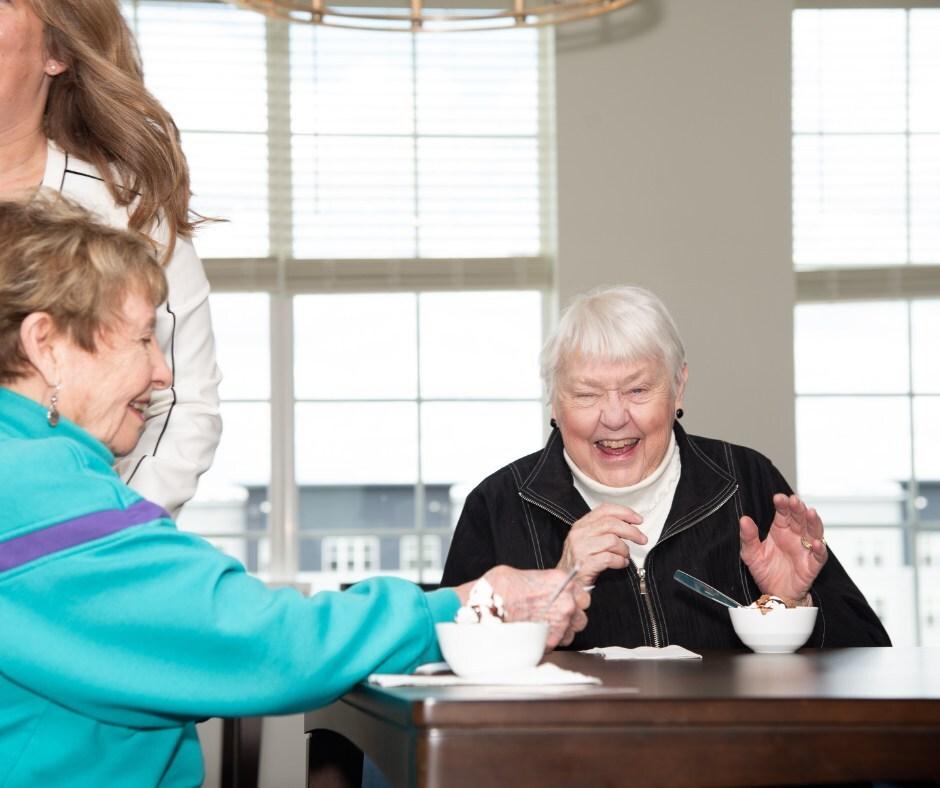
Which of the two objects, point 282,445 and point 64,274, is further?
point 282,445

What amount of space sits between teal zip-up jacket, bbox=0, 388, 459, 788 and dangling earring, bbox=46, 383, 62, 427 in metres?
0.02

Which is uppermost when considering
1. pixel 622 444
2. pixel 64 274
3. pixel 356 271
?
pixel 356 271

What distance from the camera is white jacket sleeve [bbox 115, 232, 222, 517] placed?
185 cm

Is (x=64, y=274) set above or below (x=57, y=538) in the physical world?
above

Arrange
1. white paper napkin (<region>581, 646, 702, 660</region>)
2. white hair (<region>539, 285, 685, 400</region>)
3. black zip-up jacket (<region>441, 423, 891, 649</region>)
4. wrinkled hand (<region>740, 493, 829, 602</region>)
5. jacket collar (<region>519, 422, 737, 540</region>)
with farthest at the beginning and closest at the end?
white hair (<region>539, 285, 685, 400</region>)
jacket collar (<region>519, 422, 737, 540</region>)
black zip-up jacket (<region>441, 423, 891, 649</region>)
wrinkled hand (<region>740, 493, 829, 602</region>)
white paper napkin (<region>581, 646, 702, 660</region>)

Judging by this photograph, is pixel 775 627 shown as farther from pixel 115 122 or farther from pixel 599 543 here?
pixel 115 122

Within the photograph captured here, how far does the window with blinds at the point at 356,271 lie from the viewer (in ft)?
17.0

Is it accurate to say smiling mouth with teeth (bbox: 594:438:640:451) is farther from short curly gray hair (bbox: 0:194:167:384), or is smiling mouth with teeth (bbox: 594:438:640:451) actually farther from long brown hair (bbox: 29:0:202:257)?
short curly gray hair (bbox: 0:194:167:384)

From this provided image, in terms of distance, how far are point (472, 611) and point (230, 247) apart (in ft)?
13.0

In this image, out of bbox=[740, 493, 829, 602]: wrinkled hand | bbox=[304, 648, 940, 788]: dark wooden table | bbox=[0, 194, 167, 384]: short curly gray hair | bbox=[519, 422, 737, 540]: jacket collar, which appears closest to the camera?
bbox=[304, 648, 940, 788]: dark wooden table

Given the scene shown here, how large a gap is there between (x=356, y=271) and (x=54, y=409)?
12.9ft

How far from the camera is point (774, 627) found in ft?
5.96

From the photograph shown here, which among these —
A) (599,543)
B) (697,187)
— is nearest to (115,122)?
(599,543)

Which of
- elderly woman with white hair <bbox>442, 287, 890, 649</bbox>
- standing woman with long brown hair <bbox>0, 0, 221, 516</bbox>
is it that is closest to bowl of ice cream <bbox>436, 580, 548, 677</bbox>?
standing woman with long brown hair <bbox>0, 0, 221, 516</bbox>
